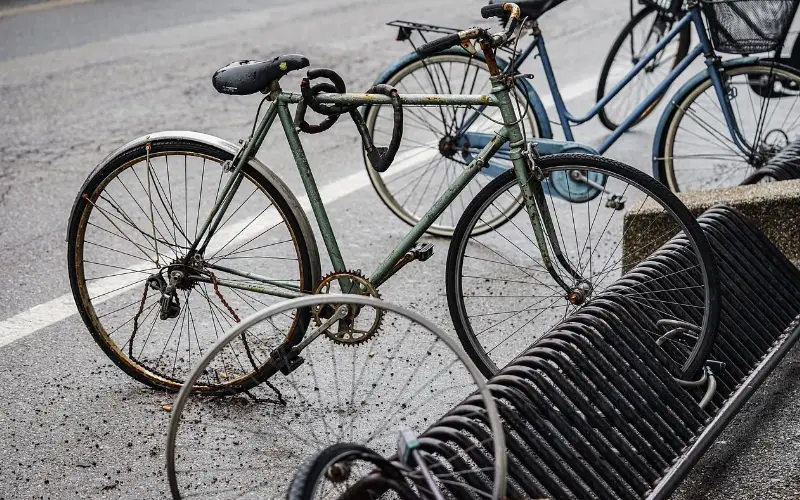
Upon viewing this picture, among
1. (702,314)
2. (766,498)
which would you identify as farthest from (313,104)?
(766,498)

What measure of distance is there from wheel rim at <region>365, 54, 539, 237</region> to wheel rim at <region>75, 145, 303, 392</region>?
75cm

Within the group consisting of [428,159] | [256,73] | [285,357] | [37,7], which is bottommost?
[285,357]

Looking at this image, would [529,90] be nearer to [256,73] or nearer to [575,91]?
[256,73]

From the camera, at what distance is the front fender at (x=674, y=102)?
5.41 m

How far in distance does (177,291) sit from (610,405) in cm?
234

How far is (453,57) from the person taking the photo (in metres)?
5.66

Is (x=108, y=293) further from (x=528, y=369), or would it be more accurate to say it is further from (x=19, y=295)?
(x=528, y=369)

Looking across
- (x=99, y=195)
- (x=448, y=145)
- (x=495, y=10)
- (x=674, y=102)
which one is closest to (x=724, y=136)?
(x=674, y=102)

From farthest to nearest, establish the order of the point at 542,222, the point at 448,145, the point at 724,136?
the point at 724,136, the point at 448,145, the point at 542,222

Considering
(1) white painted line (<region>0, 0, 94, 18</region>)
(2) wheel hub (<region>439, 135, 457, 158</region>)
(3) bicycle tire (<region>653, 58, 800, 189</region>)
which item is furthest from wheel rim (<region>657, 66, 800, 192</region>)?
(1) white painted line (<region>0, 0, 94, 18</region>)

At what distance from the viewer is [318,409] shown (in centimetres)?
416

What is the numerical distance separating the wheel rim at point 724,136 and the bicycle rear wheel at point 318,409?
1897 mm

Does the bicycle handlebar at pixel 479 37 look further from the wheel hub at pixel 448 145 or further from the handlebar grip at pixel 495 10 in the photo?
the wheel hub at pixel 448 145

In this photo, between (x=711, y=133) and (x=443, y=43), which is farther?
(x=711, y=133)
